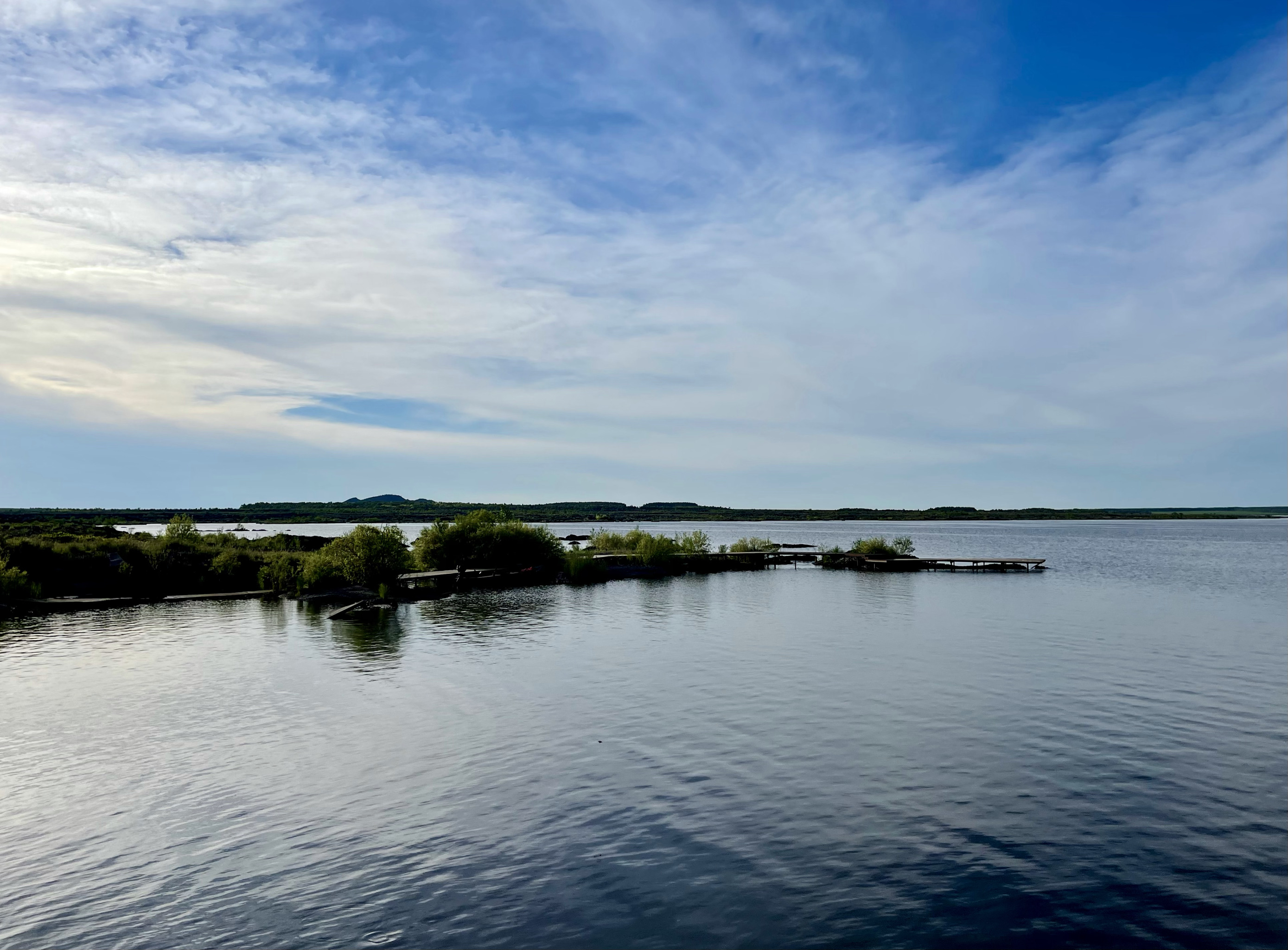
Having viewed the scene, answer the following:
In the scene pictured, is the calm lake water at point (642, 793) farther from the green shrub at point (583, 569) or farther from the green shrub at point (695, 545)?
the green shrub at point (695, 545)

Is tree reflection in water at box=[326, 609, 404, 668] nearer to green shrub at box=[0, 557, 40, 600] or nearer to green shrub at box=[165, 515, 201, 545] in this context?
green shrub at box=[0, 557, 40, 600]

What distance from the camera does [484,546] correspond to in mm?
81688

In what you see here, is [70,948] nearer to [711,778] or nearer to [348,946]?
[348,946]

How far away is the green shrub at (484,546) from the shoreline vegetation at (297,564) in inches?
4.1

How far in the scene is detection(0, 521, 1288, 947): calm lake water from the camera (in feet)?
45.5

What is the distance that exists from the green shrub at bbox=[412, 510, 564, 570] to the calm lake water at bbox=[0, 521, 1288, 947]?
37.7m

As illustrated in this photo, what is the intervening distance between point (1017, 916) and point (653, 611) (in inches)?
1760

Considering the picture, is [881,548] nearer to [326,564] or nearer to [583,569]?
[583,569]

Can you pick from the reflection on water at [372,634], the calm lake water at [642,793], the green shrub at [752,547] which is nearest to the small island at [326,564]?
the reflection on water at [372,634]

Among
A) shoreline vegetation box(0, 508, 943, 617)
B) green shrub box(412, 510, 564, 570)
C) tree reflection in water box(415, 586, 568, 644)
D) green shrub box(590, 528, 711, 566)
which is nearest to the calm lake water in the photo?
tree reflection in water box(415, 586, 568, 644)

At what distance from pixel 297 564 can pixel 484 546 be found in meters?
19.0

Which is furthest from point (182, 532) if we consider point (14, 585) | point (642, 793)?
point (642, 793)

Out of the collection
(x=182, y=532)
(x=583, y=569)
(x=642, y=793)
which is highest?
(x=182, y=532)

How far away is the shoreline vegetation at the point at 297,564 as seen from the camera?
202 ft
